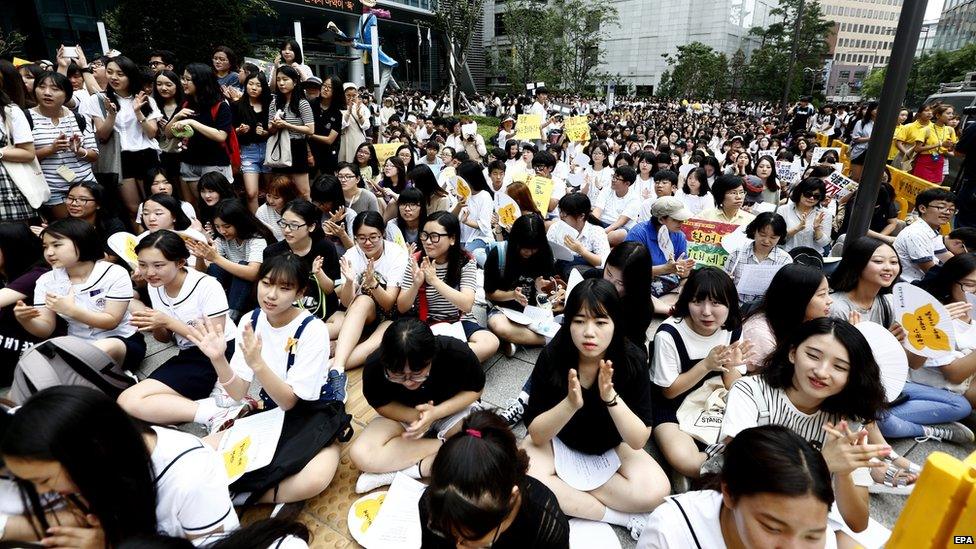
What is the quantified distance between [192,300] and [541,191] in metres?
4.28

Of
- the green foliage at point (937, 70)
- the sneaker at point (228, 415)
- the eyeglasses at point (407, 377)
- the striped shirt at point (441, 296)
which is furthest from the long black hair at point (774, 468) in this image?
the green foliage at point (937, 70)

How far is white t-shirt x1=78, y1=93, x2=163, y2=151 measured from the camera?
5066 mm

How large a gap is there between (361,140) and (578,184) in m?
3.90

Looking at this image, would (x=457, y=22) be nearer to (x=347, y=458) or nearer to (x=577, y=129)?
(x=577, y=129)

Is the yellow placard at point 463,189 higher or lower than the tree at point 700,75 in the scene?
lower

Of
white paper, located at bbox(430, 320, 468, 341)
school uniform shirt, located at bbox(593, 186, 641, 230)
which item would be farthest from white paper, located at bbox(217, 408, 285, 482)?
school uniform shirt, located at bbox(593, 186, 641, 230)

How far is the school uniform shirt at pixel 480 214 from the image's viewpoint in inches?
241

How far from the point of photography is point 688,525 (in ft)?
5.56

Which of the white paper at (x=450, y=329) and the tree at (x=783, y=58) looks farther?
the tree at (x=783, y=58)

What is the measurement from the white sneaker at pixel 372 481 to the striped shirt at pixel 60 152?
4.31 metres

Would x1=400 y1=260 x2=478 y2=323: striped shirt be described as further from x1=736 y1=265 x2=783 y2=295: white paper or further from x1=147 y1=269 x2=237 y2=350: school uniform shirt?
x1=736 y1=265 x2=783 y2=295: white paper

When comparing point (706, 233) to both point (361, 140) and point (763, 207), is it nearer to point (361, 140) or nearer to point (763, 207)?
point (763, 207)

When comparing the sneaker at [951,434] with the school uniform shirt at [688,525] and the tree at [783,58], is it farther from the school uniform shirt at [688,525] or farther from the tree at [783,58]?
the tree at [783,58]

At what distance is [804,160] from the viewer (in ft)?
30.3
